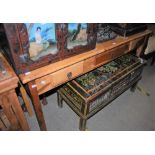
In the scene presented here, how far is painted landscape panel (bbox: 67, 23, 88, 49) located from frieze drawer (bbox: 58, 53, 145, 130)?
43 centimetres

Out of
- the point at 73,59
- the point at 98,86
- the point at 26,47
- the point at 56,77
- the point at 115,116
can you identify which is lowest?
the point at 115,116

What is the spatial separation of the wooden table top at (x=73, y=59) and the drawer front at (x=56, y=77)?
6cm

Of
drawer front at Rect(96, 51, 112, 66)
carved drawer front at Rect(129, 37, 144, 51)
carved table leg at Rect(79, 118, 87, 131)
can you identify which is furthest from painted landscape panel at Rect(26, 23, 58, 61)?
carved drawer front at Rect(129, 37, 144, 51)

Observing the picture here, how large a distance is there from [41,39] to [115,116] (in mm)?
1266

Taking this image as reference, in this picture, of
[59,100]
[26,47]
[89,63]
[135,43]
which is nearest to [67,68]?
[89,63]

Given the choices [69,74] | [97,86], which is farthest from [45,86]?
[97,86]

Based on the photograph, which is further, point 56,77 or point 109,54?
point 109,54

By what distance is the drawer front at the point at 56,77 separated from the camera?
1017mm

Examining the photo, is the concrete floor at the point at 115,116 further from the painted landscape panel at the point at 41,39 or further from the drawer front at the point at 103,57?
the painted landscape panel at the point at 41,39

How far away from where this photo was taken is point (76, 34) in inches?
39.2

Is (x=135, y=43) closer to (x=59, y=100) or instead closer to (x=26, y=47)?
(x=59, y=100)

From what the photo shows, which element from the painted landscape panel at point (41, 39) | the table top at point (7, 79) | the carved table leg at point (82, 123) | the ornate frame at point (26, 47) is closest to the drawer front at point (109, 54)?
the ornate frame at point (26, 47)

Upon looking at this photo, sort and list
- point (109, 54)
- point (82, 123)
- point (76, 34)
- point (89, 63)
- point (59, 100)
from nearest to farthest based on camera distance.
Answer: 1. point (76, 34)
2. point (89, 63)
3. point (109, 54)
4. point (82, 123)
5. point (59, 100)
